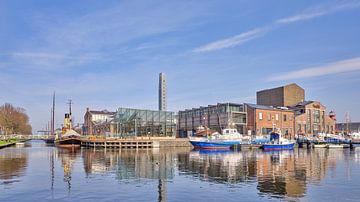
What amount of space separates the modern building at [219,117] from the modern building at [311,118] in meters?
23.2

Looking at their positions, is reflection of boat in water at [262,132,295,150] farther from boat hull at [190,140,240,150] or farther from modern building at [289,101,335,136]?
modern building at [289,101,335,136]

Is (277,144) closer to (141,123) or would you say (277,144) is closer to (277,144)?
(277,144)

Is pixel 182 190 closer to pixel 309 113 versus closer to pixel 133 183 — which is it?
pixel 133 183

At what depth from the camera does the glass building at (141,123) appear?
103m

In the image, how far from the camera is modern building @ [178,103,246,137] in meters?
112

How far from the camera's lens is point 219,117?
375 ft

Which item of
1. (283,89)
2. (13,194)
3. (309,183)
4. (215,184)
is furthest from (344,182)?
(283,89)

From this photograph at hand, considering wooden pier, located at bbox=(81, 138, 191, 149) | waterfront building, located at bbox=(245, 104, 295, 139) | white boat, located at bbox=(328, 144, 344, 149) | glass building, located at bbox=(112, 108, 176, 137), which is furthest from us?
waterfront building, located at bbox=(245, 104, 295, 139)

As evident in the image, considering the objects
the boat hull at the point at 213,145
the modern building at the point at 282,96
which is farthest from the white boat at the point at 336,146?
the modern building at the point at 282,96

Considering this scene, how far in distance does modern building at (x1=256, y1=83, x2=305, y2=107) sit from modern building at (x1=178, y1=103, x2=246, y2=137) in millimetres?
36732

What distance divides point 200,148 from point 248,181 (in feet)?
194

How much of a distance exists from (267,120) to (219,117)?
50.5 feet

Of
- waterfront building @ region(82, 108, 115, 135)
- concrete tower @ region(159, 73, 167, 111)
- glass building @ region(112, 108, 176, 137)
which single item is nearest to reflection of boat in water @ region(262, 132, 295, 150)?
glass building @ region(112, 108, 176, 137)

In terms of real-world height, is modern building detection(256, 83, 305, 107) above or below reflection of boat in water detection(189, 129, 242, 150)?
above
